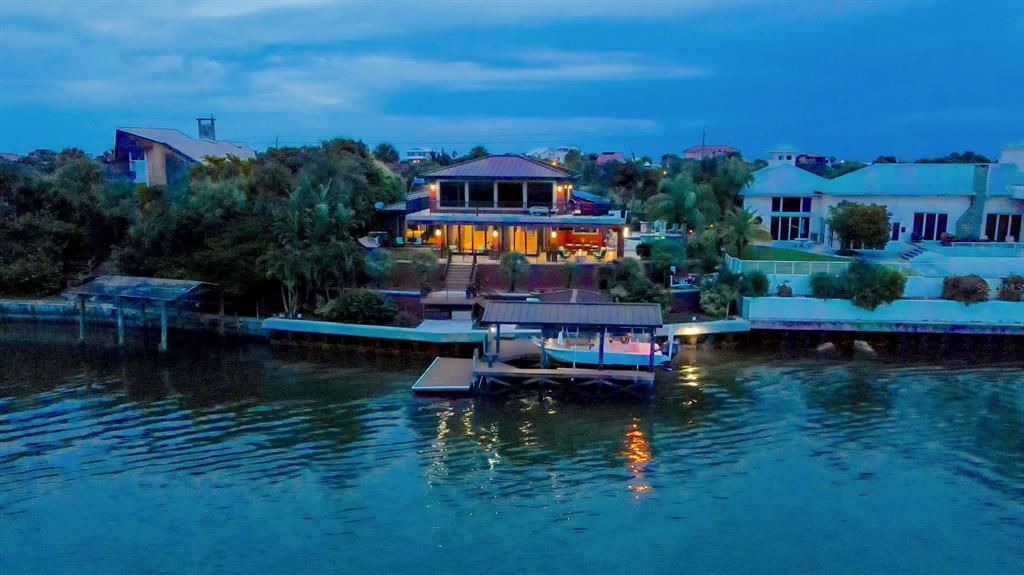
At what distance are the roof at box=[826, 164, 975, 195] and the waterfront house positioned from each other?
16.5 meters

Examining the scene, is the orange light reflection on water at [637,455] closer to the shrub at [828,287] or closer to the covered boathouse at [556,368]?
the covered boathouse at [556,368]

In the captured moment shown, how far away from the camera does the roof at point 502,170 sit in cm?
4256

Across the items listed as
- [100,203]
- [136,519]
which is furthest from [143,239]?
[136,519]

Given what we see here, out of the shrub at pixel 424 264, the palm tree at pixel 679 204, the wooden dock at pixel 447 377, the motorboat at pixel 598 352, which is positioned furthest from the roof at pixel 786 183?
the wooden dock at pixel 447 377

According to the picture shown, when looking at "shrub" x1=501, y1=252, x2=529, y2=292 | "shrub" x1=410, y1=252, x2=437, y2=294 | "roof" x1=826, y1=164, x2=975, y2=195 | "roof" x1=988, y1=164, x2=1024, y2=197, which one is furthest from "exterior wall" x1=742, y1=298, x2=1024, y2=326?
"shrub" x1=410, y1=252, x2=437, y2=294

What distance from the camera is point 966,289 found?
114 ft

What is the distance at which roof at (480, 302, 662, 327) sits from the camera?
2716 centimetres

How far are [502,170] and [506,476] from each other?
26561 millimetres

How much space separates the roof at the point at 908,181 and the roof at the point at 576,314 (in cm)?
2603

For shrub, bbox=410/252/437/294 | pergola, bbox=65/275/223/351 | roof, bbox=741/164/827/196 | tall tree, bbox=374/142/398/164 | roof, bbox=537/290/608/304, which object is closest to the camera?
pergola, bbox=65/275/223/351

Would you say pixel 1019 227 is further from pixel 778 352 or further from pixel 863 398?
pixel 863 398

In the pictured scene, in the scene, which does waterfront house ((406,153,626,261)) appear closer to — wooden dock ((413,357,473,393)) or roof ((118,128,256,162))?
wooden dock ((413,357,473,393))

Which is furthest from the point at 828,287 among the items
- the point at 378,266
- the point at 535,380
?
the point at 378,266

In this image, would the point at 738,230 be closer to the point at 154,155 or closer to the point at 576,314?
the point at 576,314
